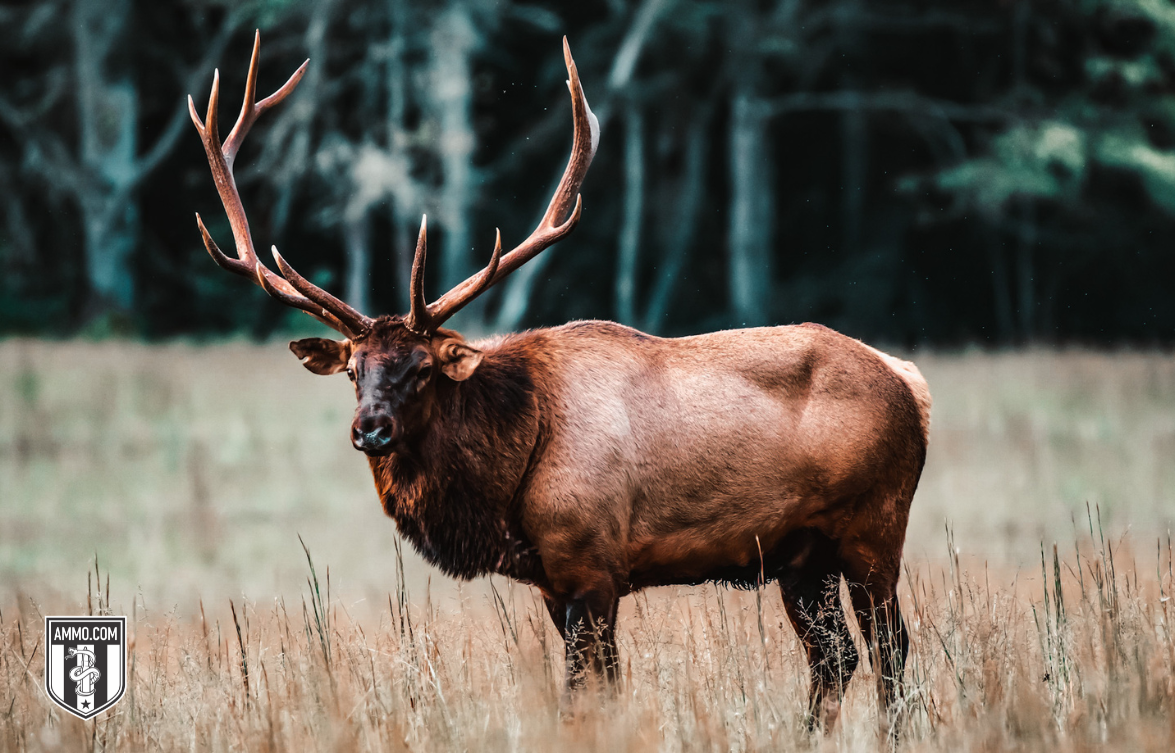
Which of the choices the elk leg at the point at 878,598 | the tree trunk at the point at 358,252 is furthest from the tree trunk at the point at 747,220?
the elk leg at the point at 878,598

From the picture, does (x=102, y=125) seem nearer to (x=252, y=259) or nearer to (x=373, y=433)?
(x=252, y=259)

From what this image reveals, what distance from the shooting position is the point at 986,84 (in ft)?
91.5

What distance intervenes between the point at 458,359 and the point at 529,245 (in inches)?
30.7

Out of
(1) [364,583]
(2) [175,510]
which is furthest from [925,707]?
(2) [175,510]

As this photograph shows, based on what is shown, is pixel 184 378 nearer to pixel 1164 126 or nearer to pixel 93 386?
pixel 93 386

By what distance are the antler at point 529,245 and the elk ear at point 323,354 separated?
38cm

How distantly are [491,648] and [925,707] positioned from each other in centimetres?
202

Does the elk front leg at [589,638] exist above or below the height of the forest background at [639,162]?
below

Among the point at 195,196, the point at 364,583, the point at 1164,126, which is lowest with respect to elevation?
the point at 364,583

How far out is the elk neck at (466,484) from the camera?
18.2 feet

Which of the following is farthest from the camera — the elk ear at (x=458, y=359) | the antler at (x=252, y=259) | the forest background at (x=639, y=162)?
the forest background at (x=639, y=162)

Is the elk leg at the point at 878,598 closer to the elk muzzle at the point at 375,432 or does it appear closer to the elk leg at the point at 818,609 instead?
the elk leg at the point at 818,609

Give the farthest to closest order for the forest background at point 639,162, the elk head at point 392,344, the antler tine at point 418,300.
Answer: the forest background at point 639,162, the antler tine at point 418,300, the elk head at point 392,344

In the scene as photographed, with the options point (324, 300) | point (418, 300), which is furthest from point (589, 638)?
point (324, 300)
